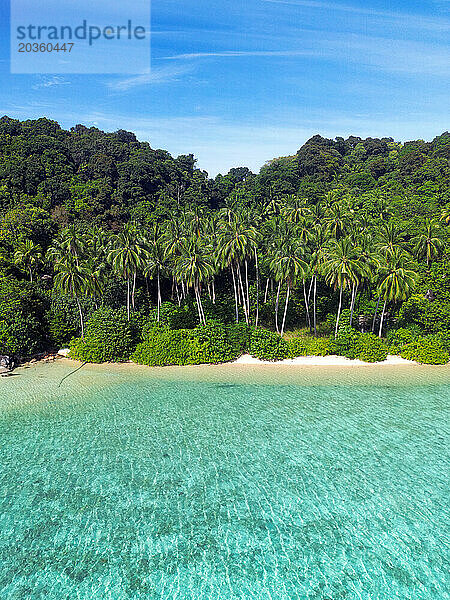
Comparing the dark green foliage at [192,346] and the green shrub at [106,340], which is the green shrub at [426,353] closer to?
the dark green foliage at [192,346]

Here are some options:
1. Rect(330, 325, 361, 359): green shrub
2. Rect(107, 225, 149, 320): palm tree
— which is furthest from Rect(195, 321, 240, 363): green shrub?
Rect(330, 325, 361, 359): green shrub

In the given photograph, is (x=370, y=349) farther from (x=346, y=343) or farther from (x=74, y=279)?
(x=74, y=279)

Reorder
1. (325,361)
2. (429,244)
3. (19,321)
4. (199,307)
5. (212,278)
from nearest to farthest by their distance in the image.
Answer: (19,321) < (325,361) < (199,307) < (212,278) < (429,244)

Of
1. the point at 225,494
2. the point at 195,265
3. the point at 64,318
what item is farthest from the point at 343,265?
the point at 64,318

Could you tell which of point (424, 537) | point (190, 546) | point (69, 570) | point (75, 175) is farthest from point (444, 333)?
point (75, 175)

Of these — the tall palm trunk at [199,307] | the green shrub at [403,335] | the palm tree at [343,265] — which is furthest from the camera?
the tall palm trunk at [199,307]

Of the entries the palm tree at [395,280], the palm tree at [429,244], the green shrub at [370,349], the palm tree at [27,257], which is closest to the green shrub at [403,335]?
the green shrub at [370,349]
